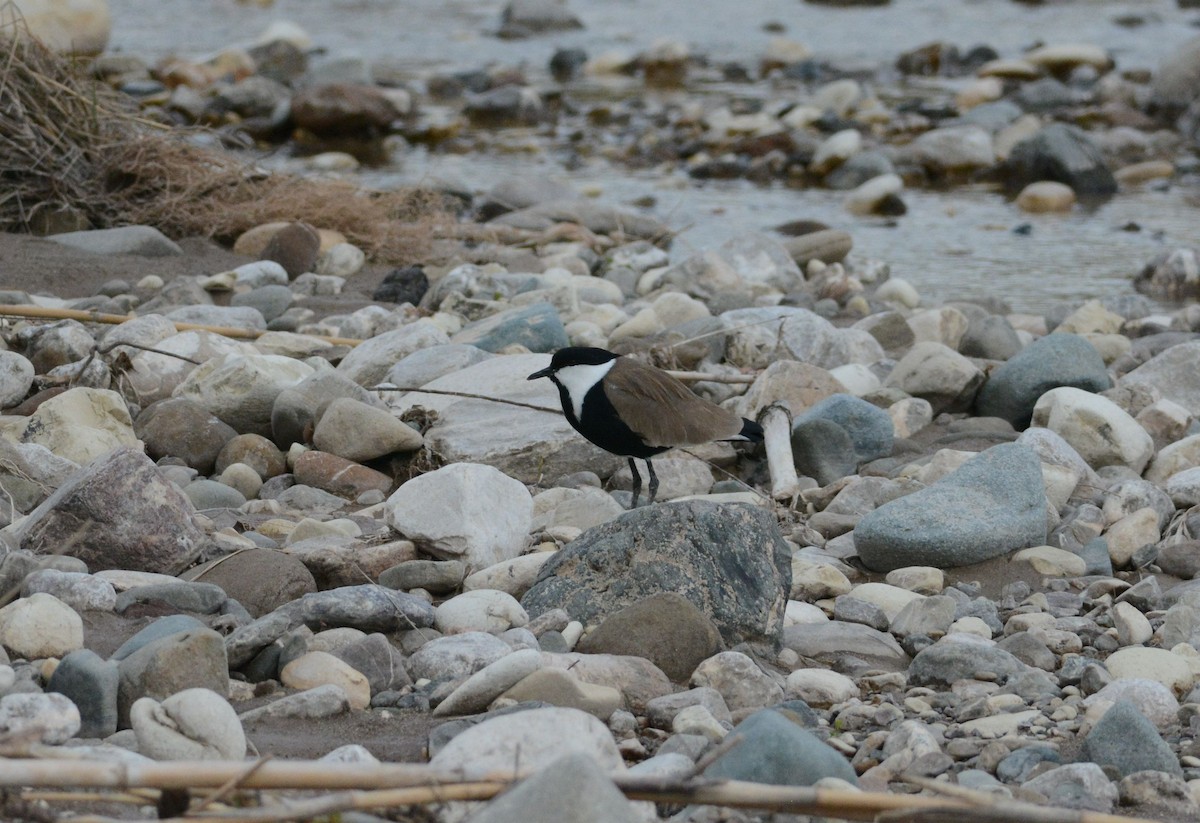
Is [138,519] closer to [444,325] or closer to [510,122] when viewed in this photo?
[444,325]

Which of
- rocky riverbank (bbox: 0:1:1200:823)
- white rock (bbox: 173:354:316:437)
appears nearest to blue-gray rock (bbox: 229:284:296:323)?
rocky riverbank (bbox: 0:1:1200:823)

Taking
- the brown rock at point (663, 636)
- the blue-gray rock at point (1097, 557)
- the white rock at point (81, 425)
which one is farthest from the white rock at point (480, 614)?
the blue-gray rock at point (1097, 557)

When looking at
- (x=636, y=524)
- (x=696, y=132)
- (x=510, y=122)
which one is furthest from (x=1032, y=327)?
(x=510, y=122)

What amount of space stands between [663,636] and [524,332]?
2.86 metres

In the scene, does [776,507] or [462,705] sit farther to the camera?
[776,507]

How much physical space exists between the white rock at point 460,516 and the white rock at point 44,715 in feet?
4.47

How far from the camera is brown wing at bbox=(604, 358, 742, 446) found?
4613 millimetres

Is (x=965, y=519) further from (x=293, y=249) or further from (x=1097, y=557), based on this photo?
(x=293, y=249)

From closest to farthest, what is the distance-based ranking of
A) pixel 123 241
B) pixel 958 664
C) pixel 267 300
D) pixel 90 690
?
pixel 90 690 → pixel 958 664 → pixel 267 300 → pixel 123 241

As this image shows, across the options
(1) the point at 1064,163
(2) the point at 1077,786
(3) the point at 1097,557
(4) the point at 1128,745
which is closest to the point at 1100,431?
(3) the point at 1097,557

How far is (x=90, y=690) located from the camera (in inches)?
117

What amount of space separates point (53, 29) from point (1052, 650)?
55.5 ft

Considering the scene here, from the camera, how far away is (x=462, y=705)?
128 inches

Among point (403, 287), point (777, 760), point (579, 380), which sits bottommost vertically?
point (403, 287)
